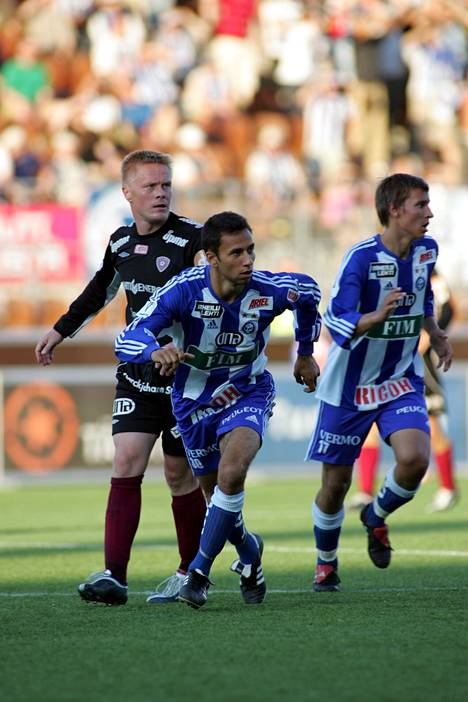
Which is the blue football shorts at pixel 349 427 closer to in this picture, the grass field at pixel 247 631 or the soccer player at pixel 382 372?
the soccer player at pixel 382 372

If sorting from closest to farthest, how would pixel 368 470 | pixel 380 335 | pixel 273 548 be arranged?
pixel 380 335, pixel 273 548, pixel 368 470

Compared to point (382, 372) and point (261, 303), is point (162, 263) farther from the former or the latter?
point (382, 372)

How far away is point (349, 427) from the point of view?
7.05 meters

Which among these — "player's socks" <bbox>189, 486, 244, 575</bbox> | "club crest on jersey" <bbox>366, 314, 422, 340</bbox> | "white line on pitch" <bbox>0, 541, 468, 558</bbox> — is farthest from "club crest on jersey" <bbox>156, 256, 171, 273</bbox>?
"white line on pitch" <bbox>0, 541, 468, 558</bbox>

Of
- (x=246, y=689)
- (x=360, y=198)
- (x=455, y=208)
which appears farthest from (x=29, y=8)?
(x=246, y=689)

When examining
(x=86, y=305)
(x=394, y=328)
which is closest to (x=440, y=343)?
(x=394, y=328)

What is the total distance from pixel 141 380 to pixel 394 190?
149 centimetres

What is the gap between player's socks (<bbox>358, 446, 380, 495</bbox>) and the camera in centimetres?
1222

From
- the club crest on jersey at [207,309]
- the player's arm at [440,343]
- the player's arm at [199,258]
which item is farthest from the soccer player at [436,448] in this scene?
the club crest on jersey at [207,309]

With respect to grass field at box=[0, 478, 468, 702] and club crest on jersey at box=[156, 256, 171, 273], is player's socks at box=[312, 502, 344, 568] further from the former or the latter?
club crest on jersey at box=[156, 256, 171, 273]

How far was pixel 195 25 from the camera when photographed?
882 inches

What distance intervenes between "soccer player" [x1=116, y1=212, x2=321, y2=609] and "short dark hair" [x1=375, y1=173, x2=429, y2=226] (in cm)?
59

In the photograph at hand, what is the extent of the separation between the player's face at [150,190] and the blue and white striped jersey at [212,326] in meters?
0.46

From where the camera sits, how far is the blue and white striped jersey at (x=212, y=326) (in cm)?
635
